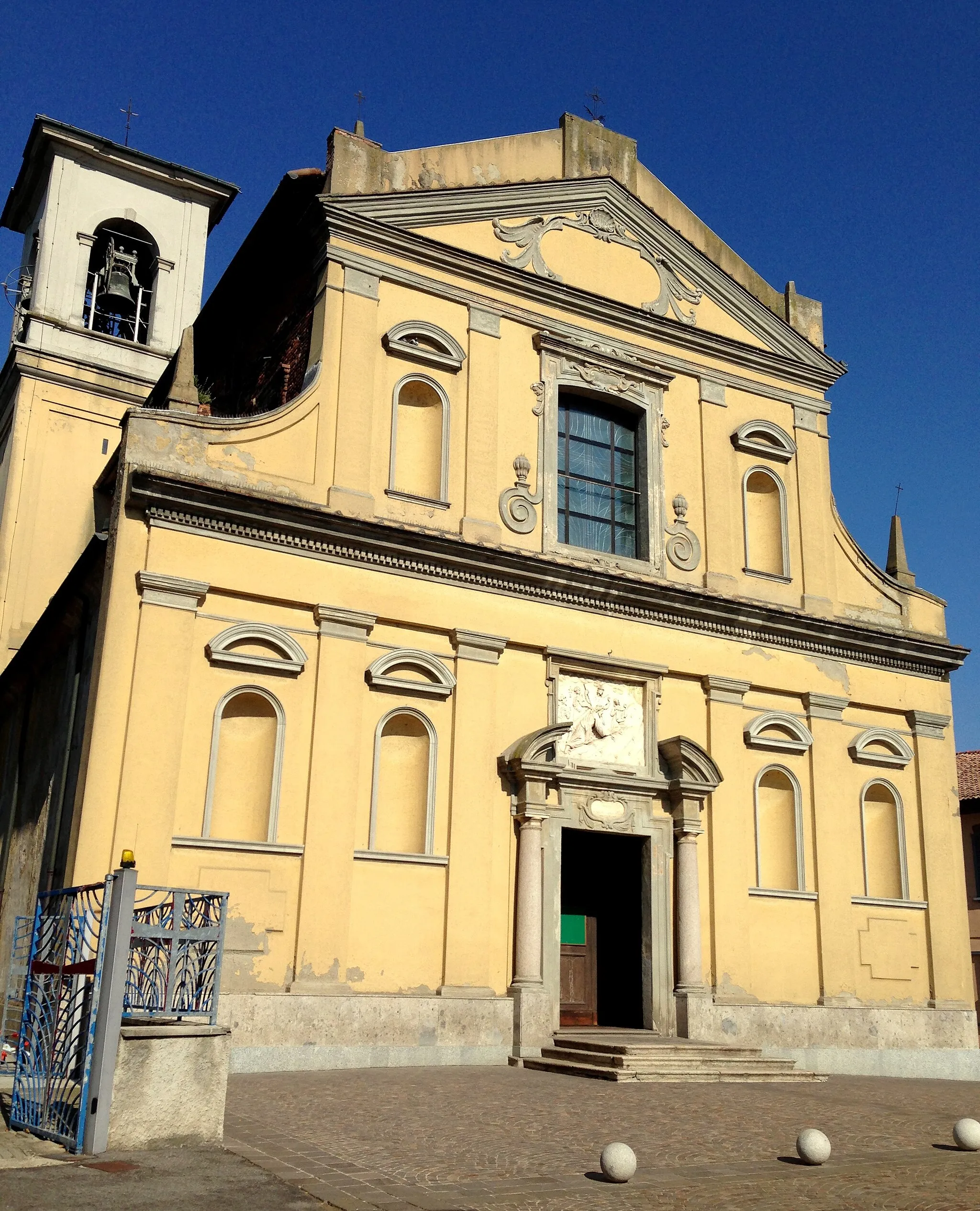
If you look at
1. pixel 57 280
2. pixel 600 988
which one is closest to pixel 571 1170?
pixel 600 988

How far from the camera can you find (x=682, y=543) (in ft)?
58.0

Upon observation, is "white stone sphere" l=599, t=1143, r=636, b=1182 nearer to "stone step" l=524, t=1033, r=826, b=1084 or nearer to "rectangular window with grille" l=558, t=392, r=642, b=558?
"stone step" l=524, t=1033, r=826, b=1084

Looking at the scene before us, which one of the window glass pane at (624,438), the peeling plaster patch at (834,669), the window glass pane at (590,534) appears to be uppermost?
the window glass pane at (624,438)

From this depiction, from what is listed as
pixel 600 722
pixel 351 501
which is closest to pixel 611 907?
pixel 600 722

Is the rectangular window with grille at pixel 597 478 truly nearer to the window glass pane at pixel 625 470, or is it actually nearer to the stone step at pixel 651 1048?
the window glass pane at pixel 625 470

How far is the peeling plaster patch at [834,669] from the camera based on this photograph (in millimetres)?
18047

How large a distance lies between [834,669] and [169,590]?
9987 millimetres

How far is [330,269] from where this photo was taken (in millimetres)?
15859

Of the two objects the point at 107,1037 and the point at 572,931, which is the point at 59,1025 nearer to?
the point at 107,1037

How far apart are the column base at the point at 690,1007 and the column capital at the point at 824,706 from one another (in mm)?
Result: 4445

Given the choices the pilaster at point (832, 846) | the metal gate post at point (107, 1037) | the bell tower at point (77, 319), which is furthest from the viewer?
the bell tower at point (77, 319)

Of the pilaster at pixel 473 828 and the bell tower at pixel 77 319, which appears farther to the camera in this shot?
the bell tower at pixel 77 319

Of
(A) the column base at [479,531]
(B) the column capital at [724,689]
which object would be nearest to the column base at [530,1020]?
(B) the column capital at [724,689]

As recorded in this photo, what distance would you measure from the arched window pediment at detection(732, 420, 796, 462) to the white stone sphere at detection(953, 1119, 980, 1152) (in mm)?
11793
